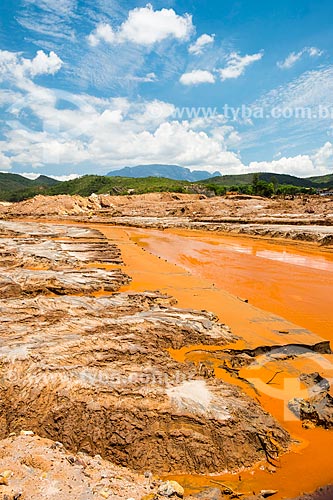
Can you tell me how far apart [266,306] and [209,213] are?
42.0 metres

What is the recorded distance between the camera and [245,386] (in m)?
5.75

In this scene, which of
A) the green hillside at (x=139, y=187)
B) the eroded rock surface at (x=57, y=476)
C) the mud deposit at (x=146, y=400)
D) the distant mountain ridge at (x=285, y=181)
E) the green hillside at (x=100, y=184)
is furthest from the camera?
the distant mountain ridge at (x=285, y=181)

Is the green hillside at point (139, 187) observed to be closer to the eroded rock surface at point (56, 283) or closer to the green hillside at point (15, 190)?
the green hillside at point (15, 190)

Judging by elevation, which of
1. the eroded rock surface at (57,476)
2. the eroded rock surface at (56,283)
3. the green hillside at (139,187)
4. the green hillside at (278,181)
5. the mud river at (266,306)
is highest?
the green hillside at (278,181)

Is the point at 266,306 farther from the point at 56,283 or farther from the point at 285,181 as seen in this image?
the point at 285,181

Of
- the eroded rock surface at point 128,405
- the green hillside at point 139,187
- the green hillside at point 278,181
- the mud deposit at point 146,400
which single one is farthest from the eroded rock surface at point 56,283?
the green hillside at point 278,181

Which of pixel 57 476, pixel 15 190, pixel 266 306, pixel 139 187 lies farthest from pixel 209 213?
pixel 15 190

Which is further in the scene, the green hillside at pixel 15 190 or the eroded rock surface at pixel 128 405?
the green hillside at pixel 15 190

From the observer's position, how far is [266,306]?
37.7ft

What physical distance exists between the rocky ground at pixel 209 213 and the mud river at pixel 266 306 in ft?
24.5

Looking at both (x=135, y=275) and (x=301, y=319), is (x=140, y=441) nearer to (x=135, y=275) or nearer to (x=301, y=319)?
(x=301, y=319)

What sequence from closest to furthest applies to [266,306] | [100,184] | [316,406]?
[316,406] → [266,306] → [100,184]

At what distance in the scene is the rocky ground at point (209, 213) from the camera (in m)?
33.2

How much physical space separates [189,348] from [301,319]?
472cm
